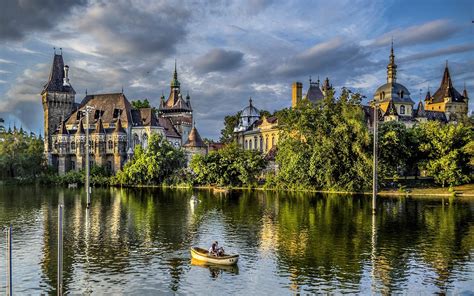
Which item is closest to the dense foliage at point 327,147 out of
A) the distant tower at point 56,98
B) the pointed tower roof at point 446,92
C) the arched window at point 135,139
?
the arched window at point 135,139

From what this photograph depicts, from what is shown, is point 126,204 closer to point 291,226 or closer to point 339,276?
point 291,226

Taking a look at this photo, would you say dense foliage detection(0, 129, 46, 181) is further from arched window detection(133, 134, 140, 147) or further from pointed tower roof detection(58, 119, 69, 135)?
arched window detection(133, 134, 140, 147)

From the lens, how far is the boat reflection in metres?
28.6

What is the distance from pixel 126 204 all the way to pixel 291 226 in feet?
93.3

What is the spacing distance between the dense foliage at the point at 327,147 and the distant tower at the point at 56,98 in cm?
6812

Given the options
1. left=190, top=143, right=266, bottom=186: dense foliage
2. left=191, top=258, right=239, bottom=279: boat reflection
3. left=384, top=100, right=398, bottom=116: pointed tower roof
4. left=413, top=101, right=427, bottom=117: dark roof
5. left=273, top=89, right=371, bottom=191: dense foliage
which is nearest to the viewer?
left=191, top=258, right=239, bottom=279: boat reflection

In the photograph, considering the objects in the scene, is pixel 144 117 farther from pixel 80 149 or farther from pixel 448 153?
pixel 448 153

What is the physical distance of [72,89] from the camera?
131m

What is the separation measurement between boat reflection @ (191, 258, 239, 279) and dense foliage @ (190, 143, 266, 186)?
60.8 metres

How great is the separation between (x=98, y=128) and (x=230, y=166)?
41338mm

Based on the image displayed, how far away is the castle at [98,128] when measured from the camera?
117250mm

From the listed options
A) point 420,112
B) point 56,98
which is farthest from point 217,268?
point 420,112

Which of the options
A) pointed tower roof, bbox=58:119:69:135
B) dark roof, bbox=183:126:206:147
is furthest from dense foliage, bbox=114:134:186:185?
pointed tower roof, bbox=58:119:69:135

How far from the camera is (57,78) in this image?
130000 millimetres
